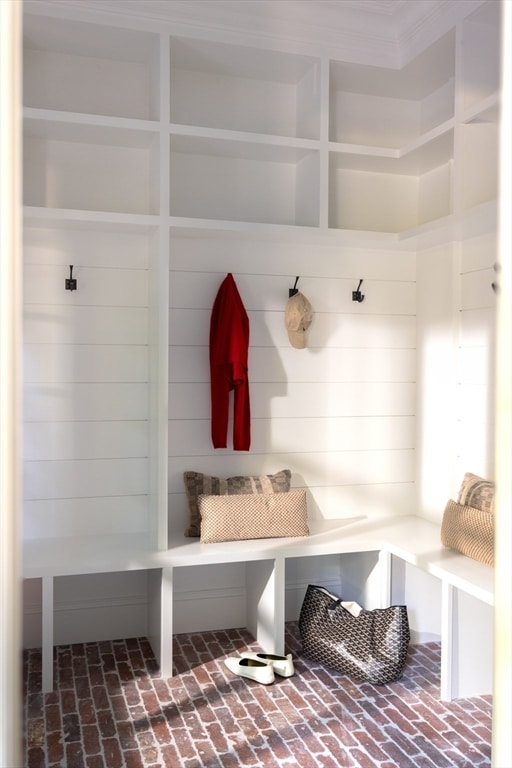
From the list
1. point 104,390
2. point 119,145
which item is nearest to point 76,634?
point 104,390

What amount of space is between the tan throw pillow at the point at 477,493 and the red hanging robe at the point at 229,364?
1.04 m

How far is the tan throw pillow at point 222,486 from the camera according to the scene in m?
3.41

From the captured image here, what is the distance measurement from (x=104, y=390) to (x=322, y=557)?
1.47 meters

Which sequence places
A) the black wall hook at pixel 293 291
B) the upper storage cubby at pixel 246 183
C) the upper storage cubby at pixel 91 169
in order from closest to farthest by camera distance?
the upper storage cubby at pixel 91 169, the upper storage cubby at pixel 246 183, the black wall hook at pixel 293 291

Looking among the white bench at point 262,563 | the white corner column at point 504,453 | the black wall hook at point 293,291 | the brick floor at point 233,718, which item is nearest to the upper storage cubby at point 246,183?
the black wall hook at point 293,291

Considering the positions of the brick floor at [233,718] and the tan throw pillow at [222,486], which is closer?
the brick floor at [233,718]

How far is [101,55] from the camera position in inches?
132

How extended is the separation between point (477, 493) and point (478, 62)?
191 centimetres

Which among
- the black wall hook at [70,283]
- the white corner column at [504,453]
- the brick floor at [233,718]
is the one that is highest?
the black wall hook at [70,283]

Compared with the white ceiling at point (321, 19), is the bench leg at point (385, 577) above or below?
below

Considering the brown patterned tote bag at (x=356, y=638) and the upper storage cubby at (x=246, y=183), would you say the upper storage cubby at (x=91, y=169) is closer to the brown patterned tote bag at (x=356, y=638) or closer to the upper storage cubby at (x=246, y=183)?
the upper storage cubby at (x=246, y=183)

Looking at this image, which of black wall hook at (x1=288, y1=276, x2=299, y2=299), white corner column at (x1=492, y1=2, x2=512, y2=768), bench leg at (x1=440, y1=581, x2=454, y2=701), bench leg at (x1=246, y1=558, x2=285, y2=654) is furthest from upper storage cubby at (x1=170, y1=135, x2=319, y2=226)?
white corner column at (x1=492, y1=2, x2=512, y2=768)

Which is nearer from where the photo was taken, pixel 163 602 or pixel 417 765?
pixel 417 765

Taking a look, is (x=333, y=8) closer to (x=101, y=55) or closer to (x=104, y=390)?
(x=101, y=55)
